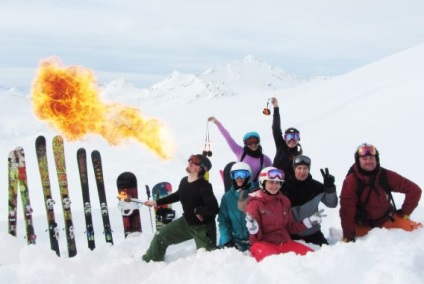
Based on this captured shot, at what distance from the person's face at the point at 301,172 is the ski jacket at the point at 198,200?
1.30 metres

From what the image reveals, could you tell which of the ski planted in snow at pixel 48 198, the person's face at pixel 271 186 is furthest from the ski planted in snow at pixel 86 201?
the person's face at pixel 271 186

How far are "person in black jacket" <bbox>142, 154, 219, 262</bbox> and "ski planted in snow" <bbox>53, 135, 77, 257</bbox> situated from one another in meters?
3.17

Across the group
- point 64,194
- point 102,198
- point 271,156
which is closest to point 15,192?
point 64,194

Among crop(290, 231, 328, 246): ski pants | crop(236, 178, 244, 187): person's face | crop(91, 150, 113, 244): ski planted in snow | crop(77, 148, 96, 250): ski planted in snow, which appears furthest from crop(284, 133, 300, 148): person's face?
crop(77, 148, 96, 250): ski planted in snow

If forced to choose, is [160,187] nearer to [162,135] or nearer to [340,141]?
[162,135]

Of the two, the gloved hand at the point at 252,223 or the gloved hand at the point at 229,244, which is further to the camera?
the gloved hand at the point at 229,244

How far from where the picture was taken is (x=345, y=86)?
1547 inches

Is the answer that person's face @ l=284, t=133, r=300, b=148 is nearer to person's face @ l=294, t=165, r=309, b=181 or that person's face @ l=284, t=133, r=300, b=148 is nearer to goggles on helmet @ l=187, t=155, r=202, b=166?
person's face @ l=294, t=165, r=309, b=181

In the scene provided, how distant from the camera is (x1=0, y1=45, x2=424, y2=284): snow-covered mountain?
5227mm

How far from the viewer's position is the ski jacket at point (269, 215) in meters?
6.30

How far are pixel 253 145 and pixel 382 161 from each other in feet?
38.9

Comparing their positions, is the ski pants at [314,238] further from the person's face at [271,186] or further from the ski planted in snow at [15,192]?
the ski planted in snow at [15,192]

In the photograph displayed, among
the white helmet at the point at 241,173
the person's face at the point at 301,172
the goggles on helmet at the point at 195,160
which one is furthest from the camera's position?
the goggles on helmet at the point at 195,160

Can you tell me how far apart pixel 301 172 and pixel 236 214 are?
45.5 inches
